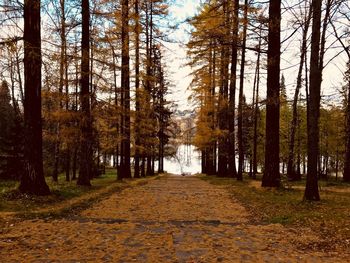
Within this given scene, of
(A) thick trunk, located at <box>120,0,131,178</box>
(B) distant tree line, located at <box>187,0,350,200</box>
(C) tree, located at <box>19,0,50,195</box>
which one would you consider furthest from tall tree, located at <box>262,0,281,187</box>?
(C) tree, located at <box>19,0,50,195</box>

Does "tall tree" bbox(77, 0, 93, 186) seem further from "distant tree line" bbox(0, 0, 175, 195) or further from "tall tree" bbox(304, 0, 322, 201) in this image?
"tall tree" bbox(304, 0, 322, 201)

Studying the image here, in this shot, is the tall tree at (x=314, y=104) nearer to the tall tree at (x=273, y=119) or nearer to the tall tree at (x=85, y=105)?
the tall tree at (x=273, y=119)

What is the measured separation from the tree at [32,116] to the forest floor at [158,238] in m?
2.32

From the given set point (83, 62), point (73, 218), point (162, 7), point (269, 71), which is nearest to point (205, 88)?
point (162, 7)

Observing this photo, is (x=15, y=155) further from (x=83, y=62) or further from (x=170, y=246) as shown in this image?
(x=170, y=246)

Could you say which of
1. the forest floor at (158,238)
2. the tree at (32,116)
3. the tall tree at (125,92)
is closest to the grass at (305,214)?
the forest floor at (158,238)

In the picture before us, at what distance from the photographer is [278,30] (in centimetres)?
1291

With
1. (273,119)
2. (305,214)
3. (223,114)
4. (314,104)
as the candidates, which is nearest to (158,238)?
(305,214)

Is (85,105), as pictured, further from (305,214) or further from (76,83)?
(305,214)

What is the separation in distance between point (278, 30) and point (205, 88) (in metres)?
12.8

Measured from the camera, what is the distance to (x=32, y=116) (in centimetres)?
1021

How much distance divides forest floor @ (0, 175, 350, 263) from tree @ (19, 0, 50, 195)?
2.32 meters

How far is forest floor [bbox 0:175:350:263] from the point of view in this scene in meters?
4.92

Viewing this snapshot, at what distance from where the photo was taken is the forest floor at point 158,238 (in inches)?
194
